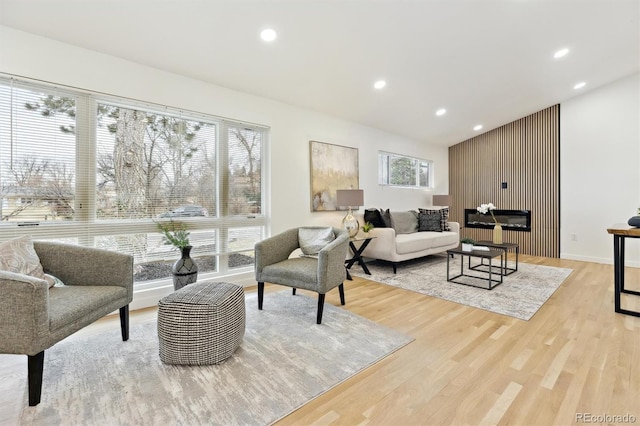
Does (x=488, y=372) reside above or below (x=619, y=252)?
below

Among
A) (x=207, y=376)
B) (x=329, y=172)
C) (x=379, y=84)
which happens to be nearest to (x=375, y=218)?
(x=329, y=172)

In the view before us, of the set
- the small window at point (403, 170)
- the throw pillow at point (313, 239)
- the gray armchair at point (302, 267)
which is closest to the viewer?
the gray armchair at point (302, 267)

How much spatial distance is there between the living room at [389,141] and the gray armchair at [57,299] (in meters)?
0.35

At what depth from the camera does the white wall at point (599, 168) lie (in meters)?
4.68

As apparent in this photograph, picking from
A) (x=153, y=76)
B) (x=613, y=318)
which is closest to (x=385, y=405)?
(x=613, y=318)

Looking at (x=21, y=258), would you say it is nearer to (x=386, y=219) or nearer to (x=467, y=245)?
(x=386, y=219)

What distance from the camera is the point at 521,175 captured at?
591cm

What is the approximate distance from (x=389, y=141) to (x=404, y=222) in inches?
65.7

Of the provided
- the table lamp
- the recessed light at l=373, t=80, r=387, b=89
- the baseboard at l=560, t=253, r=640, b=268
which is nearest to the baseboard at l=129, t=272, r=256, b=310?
the table lamp

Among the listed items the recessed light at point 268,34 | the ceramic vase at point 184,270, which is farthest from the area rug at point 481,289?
the recessed light at point 268,34

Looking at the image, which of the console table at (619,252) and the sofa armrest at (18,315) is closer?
the sofa armrest at (18,315)

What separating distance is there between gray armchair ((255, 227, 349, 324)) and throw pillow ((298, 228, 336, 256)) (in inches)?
4.3

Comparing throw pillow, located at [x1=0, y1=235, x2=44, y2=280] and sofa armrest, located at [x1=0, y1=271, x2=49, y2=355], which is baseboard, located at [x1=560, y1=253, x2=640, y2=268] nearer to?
sofa armrest, located at [x1=0, y1=271, x2=49, y2=355]

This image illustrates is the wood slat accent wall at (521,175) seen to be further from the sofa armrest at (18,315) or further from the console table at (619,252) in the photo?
the sofa armrest at (18,315)
